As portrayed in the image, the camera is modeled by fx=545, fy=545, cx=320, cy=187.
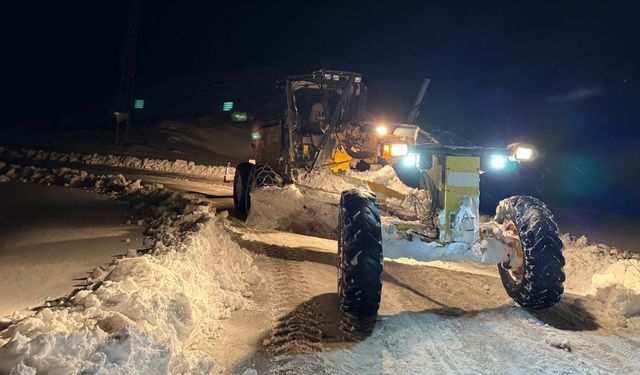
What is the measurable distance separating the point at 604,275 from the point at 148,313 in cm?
599

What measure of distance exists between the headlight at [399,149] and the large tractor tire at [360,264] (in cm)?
70

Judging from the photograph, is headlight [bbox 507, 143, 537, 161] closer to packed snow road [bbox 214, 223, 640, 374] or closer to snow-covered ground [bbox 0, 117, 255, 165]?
packed snow road [bbox 214, 223, 640, 374]

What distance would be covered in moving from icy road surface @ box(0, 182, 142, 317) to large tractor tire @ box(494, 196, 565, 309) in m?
4.99

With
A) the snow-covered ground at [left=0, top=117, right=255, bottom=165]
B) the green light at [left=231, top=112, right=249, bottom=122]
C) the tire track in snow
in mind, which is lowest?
the tire track in snow

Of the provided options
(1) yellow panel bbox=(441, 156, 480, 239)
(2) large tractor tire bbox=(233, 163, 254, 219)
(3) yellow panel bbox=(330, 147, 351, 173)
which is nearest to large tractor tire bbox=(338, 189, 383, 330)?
(1) yellow panel bbox=(441, 156, 480, 239)

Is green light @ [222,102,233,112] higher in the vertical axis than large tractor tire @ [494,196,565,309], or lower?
higher

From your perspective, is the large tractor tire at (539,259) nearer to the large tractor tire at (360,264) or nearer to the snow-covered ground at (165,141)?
the large tractor tire at (360,264)

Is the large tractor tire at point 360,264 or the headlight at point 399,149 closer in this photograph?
the large tractor tire at point 360,264

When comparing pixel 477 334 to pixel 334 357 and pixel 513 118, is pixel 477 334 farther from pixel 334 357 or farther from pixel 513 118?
pixel 513 118

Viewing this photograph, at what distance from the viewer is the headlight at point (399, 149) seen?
6.25 metres

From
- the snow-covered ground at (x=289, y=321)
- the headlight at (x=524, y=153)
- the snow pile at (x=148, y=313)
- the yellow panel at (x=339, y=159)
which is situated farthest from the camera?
the yellow panel at (x=339, y=159)

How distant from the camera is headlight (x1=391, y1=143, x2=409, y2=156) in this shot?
6.25 meters

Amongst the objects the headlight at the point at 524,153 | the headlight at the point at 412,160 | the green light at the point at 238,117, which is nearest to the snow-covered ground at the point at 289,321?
the headlight at the point at 412,160

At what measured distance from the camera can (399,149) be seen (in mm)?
6281
